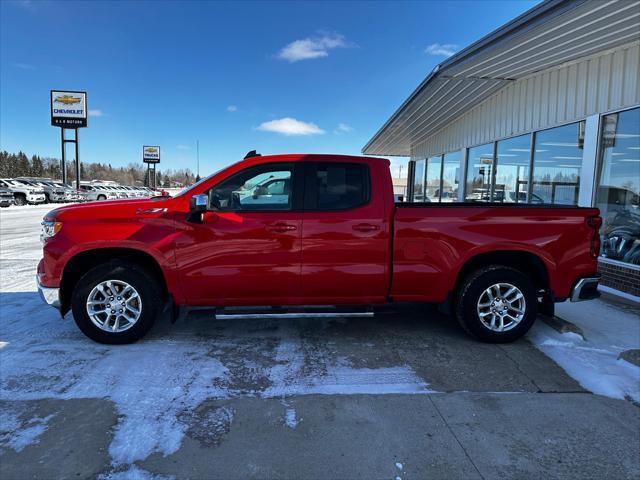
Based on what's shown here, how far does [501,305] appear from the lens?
4.37 meters

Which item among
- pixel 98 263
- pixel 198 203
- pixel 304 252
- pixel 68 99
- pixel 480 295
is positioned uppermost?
pixel 68 99

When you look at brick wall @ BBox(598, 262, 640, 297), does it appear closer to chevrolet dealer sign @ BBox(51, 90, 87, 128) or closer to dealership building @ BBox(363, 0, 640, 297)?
dealership building @ BBox(363, 0, 640, 297)

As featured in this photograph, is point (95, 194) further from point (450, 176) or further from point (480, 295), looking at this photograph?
point (480, 295)

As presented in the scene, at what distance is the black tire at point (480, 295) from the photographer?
432 centimetres

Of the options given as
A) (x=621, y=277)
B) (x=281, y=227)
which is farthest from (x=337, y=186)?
(x=621, y=277)

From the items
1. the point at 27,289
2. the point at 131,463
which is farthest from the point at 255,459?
the point at 27,289

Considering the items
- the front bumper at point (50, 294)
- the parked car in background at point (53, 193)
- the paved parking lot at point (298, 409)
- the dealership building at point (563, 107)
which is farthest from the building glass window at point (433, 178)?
the parked car in background at point (53, 193)

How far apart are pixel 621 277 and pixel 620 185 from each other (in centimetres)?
148

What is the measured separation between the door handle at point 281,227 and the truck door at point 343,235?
127 mm

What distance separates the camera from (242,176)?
4.24 metres

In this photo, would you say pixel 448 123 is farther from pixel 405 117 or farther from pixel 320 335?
pixel 320 335

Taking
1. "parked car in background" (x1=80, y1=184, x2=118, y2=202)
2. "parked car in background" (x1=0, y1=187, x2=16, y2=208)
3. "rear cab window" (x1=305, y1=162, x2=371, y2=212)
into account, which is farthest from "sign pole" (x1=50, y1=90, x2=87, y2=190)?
"rear cab window" (x1=305, y1=162, x2=371, y2=212)

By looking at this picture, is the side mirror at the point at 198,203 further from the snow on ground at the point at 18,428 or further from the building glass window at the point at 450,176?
the building glass window at the point at 450,176

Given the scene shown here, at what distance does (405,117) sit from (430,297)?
9.74 meters
